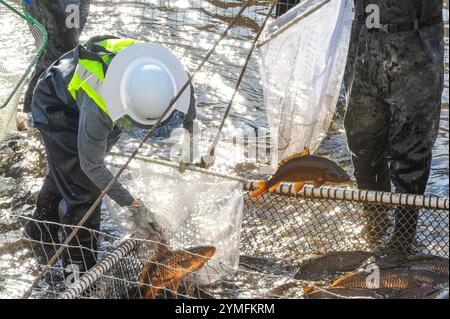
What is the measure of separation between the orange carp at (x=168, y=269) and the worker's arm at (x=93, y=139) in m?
0.49

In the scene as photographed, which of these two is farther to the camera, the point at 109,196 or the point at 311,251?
the point at 311,251

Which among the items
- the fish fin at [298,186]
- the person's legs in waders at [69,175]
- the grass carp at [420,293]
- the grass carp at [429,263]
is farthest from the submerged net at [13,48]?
the grass carp at [420,293]

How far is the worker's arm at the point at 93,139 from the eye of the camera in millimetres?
4254

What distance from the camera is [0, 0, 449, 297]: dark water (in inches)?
223

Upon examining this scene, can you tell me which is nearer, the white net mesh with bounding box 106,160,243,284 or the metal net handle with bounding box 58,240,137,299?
the metal net handle with bounding box 58,240,137,299

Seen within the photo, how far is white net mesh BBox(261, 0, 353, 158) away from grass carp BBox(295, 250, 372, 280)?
1.01 m

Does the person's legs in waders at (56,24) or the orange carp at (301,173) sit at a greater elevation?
the person's legs in waders at (56,24)

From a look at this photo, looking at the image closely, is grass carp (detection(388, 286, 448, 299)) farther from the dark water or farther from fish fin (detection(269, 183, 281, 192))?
the dark water

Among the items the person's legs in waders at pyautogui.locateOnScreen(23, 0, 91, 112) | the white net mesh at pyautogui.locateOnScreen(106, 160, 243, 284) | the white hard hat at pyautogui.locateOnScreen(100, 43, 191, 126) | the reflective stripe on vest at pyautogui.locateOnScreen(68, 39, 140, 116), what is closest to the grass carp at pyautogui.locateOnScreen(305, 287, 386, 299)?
the white net mesh at pyautogui.locateOnScreen(106, 160, 243, 284)

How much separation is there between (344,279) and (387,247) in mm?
752

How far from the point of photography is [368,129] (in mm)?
5199

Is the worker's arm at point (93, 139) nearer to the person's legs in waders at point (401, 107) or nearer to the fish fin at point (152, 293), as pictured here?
the fish fin at point (152, 293)

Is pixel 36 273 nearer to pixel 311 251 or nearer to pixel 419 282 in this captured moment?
pixel 311 251
